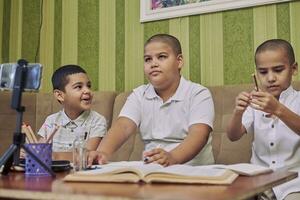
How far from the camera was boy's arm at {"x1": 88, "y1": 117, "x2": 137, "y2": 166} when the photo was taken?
1449mm

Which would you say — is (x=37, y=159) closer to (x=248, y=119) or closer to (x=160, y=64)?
(x=160, y=64)

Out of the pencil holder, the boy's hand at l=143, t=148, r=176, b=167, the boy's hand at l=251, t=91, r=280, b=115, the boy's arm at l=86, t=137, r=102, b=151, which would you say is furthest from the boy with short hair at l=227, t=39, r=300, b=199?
the pencil holder

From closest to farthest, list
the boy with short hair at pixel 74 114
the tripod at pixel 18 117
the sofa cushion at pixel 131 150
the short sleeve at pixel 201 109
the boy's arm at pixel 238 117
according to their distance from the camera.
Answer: the tripod at pixel 18 117 < the boy's arm at pixel 238 117 < the short sleeve at pixel 201 109 < the boy with short hair at pixel 74 114 < the sofa cushion at pixel 131 150

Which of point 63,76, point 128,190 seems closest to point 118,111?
point 63,76

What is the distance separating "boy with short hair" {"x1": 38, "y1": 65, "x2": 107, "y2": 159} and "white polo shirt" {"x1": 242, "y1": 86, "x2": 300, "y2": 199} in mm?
733

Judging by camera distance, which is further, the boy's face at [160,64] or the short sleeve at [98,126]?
the short sleeve at [98,126]

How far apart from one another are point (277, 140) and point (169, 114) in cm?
44

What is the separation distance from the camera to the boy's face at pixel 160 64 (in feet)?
5.55

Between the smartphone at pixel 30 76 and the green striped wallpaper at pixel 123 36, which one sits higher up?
the green striped wallpaper at pixel 123 36

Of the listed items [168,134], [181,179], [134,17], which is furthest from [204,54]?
[181,179]

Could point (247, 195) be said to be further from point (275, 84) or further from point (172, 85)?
point (172, 85)

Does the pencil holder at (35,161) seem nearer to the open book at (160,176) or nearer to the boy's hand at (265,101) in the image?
the open book at (160,176)

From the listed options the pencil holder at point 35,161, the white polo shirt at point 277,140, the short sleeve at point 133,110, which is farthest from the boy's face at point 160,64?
the pencil holder at point 35,161

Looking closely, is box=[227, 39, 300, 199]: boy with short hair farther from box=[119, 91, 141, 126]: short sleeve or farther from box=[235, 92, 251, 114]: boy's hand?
box=[119, 91, 141, 126]: short sleeve
